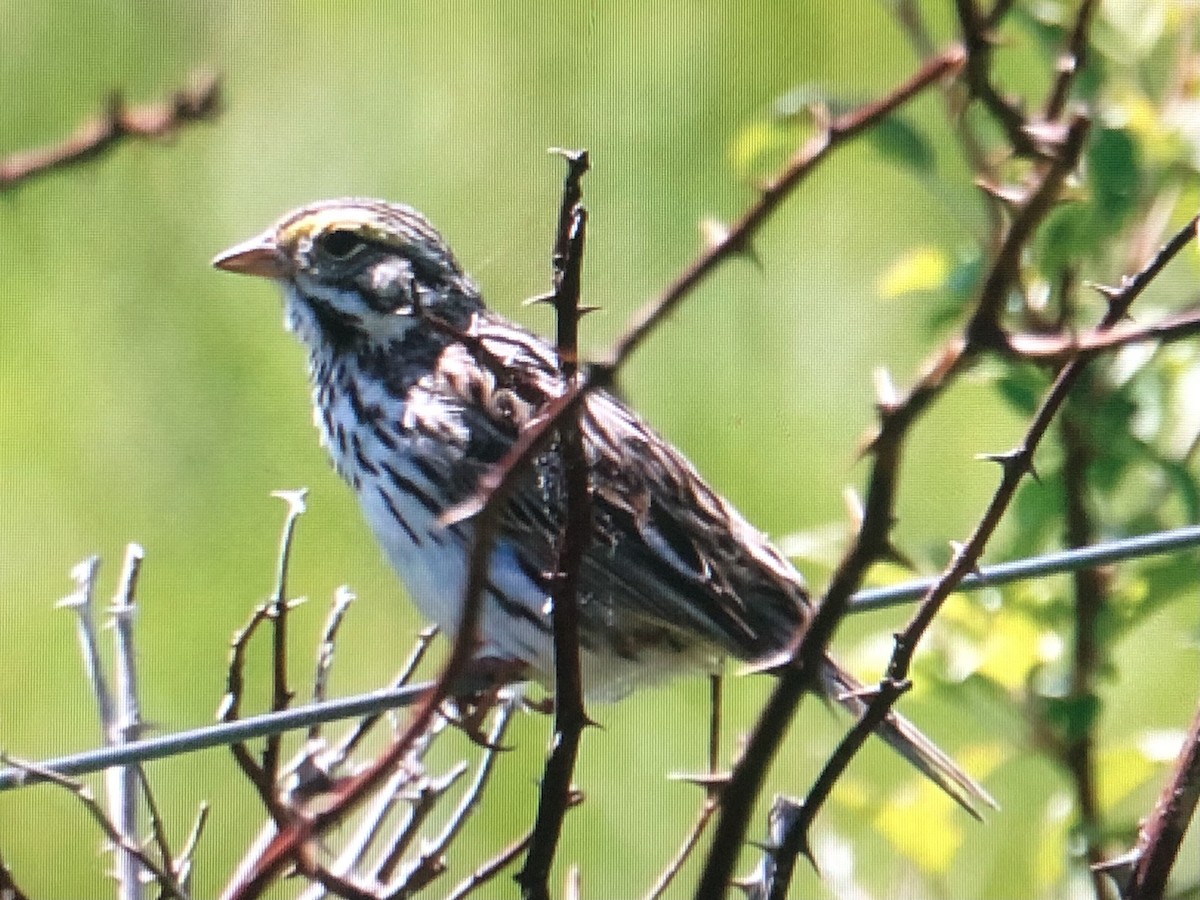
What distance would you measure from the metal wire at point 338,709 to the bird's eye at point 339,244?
4.67 feet

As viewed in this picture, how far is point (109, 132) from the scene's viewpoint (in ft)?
5.86

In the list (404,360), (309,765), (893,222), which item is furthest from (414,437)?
(893,222)

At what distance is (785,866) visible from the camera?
192 centimetres

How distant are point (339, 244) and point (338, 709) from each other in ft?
5.12

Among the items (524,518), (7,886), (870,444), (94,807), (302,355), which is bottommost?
(7,886)

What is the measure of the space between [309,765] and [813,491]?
325 centimetres

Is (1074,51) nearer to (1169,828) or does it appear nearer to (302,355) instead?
(1169,828)

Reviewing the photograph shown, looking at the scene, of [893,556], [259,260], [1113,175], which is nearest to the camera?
[893,556]

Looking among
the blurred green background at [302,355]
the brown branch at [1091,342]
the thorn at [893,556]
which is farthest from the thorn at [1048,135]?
the blurred green background at [302,355]

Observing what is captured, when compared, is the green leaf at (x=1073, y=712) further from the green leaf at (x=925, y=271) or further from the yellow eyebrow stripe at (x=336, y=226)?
the yellow eyebrow stripe at (x=336, y=226)

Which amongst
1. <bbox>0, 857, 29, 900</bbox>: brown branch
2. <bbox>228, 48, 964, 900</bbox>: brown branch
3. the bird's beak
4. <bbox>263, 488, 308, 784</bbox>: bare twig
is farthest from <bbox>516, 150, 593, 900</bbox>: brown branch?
the bird's beak

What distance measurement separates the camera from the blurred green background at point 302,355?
16.5 feet

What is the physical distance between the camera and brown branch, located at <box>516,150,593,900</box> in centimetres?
166

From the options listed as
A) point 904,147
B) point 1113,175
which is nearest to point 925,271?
point 904,147
